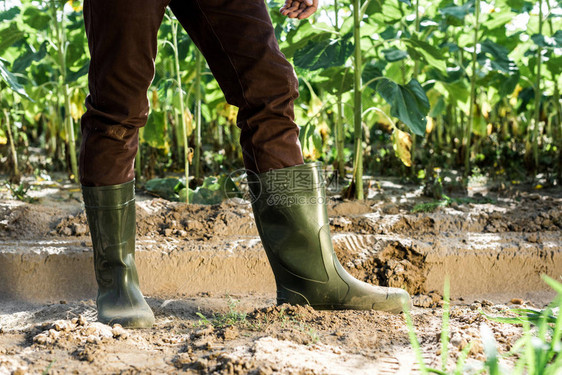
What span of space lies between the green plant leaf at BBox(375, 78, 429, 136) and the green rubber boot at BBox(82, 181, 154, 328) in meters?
1.38

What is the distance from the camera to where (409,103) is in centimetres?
265

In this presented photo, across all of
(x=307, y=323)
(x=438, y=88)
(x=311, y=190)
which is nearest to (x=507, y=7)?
(x=438, y=88)

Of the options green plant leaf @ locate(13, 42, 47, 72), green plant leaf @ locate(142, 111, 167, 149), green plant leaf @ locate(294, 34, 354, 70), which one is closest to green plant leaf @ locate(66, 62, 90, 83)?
green plant leaf @ locate(13, 42, 47, 72)

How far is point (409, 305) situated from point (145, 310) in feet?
2.57

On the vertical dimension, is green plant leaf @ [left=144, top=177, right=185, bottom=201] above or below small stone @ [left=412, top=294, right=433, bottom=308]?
above

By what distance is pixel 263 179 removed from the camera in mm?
1564

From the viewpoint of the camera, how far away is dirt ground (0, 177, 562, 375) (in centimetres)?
120

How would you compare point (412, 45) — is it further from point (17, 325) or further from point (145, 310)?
point (17, 325)

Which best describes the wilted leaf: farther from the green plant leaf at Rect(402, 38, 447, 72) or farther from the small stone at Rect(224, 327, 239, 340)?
the small stone at Rect(224, 327, 239, 340)

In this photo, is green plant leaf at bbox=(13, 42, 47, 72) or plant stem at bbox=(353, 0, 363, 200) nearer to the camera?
plant stem at bbox=(353, 0, 363, 200)

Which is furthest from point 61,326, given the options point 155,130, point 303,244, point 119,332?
point 155,130

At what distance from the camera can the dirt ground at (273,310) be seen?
1.20 metres

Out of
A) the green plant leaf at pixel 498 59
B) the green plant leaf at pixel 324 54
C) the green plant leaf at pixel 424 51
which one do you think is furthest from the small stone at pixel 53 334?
the green plant leaf at pixel 498 59

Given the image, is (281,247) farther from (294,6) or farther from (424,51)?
(424,51)
